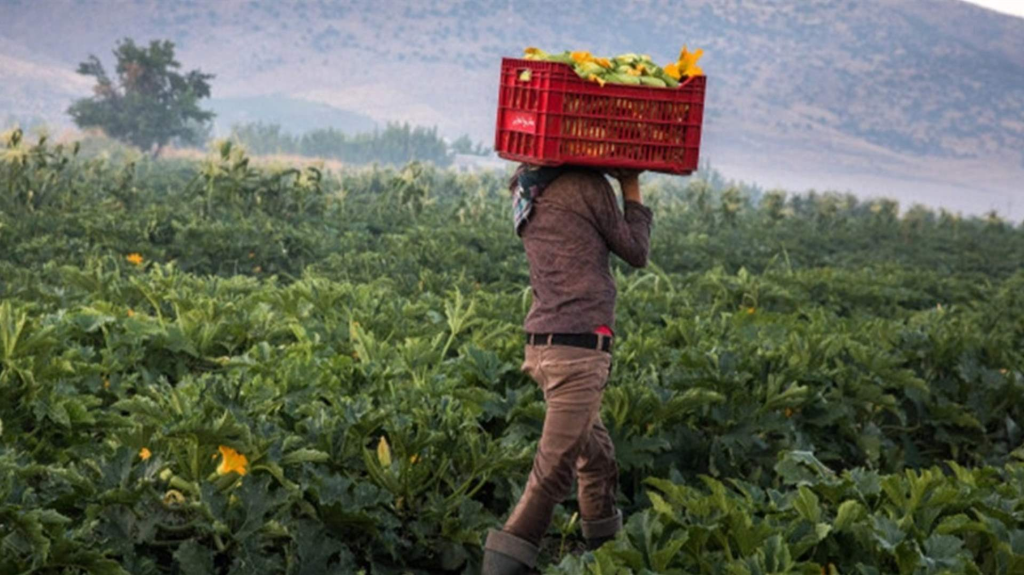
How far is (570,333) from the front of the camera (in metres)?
4.91

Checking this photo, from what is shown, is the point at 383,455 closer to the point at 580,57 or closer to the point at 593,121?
the point at 593,121

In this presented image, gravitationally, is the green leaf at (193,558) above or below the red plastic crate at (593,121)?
below

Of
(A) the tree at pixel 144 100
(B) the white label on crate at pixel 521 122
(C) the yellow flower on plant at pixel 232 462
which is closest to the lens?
(C) the yellow flower on plant at pixel 232 462

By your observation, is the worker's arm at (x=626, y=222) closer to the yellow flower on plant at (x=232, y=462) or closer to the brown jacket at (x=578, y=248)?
the brown jacket at (x=578, y=248)

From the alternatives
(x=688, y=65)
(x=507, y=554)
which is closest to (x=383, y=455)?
(x=507, y=554)

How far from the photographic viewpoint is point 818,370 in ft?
25.0

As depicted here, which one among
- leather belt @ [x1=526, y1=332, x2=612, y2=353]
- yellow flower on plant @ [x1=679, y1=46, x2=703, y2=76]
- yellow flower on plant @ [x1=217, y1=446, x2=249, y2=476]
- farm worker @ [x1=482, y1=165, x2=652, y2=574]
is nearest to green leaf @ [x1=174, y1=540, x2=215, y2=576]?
yellow flower on plant @ [x1=217, y1=446, x2=249, y2=476]

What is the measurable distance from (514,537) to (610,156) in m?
1.29

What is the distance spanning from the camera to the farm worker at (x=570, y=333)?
15.9 ft

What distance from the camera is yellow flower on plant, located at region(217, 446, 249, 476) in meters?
4.62

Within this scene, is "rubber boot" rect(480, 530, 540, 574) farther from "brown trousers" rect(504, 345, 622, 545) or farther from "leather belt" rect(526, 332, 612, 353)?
"leather belt" rect(526, 332, 612, 353)

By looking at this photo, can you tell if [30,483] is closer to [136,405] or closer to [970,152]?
[136,405]

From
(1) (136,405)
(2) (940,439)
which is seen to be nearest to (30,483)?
(1) (136,405)

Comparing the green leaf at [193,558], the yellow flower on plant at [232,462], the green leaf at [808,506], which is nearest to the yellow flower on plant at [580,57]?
the green leaf at [808,506]
